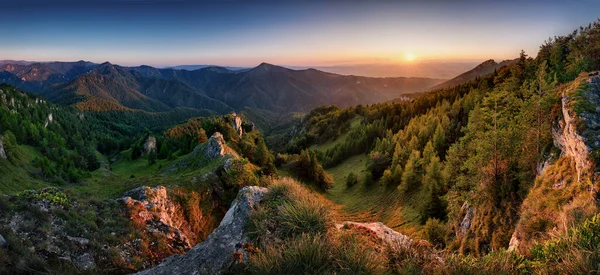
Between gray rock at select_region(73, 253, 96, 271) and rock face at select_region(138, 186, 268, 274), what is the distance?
1886 mm

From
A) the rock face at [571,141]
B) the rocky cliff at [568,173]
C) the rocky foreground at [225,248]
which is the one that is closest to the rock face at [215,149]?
the rocky foreground at [225,248]

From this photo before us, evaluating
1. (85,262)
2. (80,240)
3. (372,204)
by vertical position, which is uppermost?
(80,240)

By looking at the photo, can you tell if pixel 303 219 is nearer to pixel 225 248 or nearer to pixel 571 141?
pixel 225 248

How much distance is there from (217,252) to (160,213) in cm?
648

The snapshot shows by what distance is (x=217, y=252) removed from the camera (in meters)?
7.97

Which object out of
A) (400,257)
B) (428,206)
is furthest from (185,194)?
(428,206)

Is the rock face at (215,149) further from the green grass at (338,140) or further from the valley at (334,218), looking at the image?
the green grass at (338,140)

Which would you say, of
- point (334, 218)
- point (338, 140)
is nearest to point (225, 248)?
point (334, 218)

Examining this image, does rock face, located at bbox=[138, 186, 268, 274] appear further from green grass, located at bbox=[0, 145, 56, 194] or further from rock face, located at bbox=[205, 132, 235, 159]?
green grass, located at bbox=[0, 145, 56, 194]

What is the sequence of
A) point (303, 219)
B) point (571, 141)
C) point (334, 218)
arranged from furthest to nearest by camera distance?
point (571, 141), point (334, 218), point (303, 219)

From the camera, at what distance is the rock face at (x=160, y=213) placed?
11531mm

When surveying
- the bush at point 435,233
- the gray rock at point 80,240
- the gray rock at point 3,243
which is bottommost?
the bush at point 435,233

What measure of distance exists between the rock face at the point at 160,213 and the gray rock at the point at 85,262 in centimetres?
253

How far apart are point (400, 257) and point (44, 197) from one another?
1258 cm
